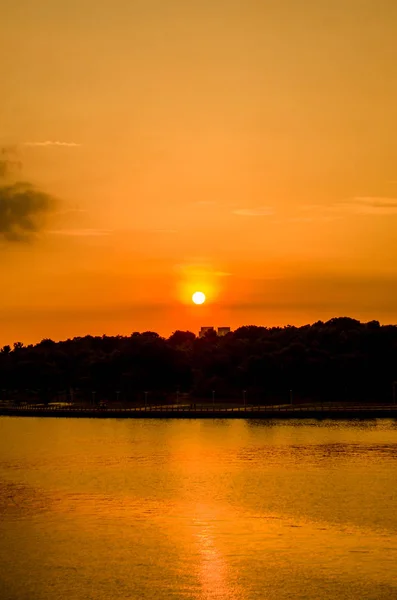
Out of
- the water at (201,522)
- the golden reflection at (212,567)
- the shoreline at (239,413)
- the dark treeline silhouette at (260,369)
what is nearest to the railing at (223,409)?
the shoreline at (239,413)

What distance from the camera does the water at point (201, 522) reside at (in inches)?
1526

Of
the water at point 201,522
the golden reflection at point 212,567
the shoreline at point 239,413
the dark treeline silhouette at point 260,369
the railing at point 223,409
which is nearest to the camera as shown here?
the golden reflection at point 212,567

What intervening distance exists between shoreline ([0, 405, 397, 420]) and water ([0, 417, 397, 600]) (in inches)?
1378

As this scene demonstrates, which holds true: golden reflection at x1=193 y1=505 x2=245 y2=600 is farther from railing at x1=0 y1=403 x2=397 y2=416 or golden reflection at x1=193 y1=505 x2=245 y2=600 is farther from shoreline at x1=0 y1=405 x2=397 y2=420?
railing at x1=0 y1=403 x2=397 y2=416

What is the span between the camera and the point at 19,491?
67.6 meters

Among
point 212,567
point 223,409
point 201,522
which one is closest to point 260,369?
point 223,409

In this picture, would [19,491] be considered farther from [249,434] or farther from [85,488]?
[249,434]

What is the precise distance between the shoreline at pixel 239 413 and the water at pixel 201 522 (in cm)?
3499

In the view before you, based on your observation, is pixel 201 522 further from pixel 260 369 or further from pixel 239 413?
pixel 260 369

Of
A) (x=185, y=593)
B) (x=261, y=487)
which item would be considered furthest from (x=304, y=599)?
(x=261, y=487)

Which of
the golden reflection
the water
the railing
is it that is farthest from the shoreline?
the golden reflection

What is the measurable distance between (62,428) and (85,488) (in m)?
74.4

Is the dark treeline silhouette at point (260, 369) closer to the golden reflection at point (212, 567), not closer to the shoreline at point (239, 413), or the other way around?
the shoreline at point (239, 413)

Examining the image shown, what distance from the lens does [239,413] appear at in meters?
143
